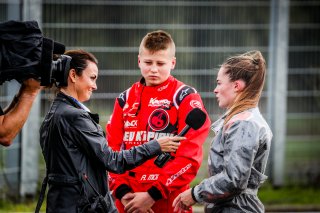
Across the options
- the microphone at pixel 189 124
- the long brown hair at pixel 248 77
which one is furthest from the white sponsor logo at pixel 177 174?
the long brown hair at pixel 248 77

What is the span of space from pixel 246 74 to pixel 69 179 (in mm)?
1193

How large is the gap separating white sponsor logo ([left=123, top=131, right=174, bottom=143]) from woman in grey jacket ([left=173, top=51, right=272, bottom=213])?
655 millimetres

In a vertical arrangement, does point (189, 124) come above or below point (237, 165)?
above

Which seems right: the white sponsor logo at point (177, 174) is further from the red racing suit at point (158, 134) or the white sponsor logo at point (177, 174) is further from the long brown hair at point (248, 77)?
the long brown hair at point (248, 77)

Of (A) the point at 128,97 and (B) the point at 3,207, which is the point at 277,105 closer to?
(B) the point at 3,207

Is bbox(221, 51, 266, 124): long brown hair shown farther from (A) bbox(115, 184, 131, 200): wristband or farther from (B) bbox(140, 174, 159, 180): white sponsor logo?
(A) bbox(115, 184, 131, 200): wristband

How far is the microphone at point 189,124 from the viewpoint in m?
4.72

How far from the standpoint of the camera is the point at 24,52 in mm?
4176

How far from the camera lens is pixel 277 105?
9.50 m

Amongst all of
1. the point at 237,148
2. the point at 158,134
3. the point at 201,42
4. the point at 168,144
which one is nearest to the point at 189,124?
the point at 168,144

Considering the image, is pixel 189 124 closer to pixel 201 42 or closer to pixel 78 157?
pixel 78 157

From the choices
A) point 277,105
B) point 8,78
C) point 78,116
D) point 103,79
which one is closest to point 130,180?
point 78,116

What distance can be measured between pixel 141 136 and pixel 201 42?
4377 millimetres

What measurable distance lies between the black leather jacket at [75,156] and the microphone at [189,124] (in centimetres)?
25
